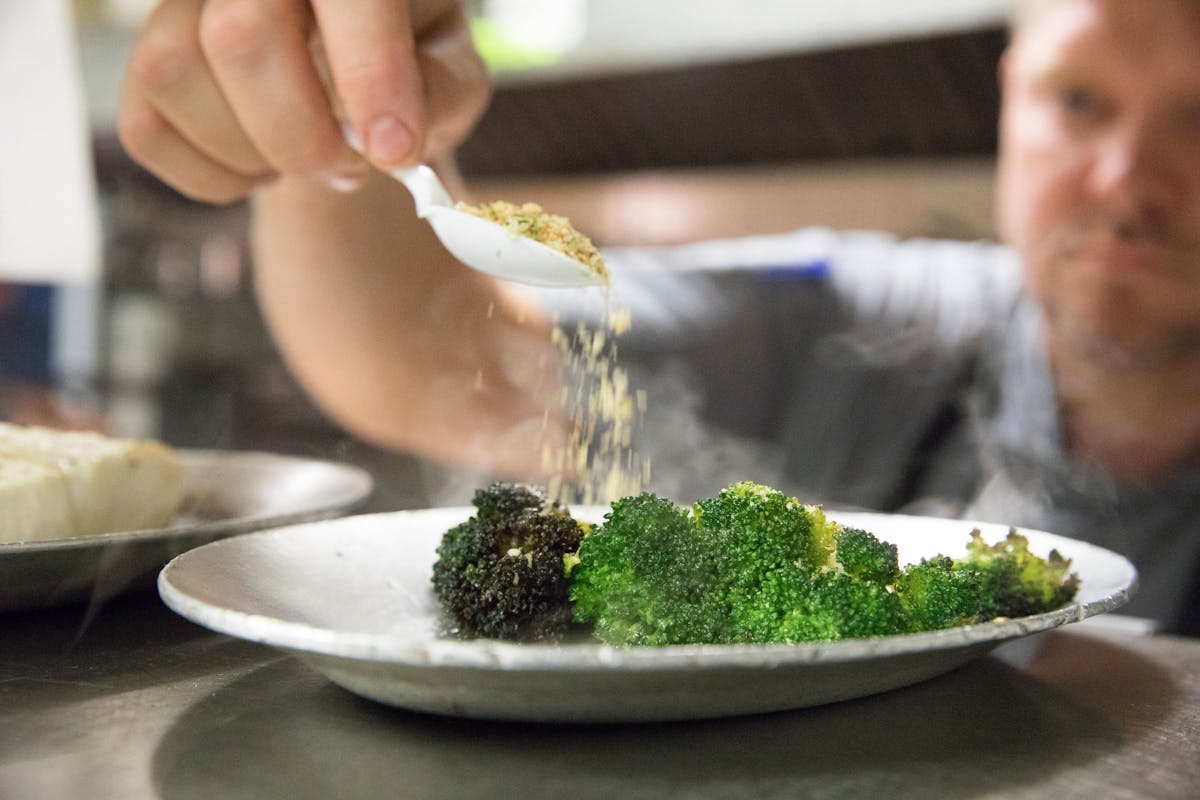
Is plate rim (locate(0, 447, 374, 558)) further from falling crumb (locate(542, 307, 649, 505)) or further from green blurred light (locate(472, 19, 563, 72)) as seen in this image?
green blurred light (locate(472, 19, 563, 72))

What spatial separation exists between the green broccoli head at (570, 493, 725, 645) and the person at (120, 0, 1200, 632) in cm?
148

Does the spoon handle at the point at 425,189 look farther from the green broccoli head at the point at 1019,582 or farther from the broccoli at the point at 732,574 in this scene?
the green broccoli head at the point at 1019,582

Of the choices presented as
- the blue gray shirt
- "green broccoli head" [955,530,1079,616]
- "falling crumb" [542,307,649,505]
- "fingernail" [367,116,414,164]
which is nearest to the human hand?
"fingernail" [367,116,414,164]

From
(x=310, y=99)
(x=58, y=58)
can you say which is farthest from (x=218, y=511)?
(x=58, y=58)

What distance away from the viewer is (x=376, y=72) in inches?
47.6

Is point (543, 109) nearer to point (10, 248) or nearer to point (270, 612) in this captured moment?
point (10, 248)

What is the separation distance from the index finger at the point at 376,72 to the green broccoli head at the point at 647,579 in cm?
55

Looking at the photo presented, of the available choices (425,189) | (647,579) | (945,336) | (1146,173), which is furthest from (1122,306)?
(647,579)

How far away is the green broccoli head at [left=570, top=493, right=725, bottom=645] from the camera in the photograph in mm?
845

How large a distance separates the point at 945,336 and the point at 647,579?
2246 mm

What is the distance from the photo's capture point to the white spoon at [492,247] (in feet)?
3.73

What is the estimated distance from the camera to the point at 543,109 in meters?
3.69

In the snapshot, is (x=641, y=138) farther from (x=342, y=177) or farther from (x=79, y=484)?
(x=79, y=484)

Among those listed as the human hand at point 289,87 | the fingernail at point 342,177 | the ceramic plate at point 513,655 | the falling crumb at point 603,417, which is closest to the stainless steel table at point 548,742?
the ceramic plate at point 513,655
